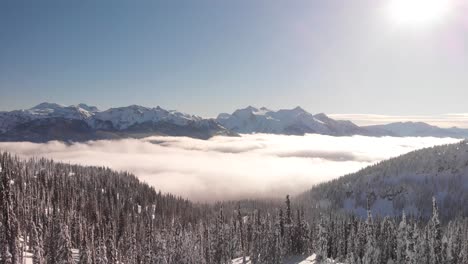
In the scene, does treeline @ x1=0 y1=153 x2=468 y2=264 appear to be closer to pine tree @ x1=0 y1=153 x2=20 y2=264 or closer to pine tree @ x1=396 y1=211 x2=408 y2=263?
pine tree @ x1=396 y1=211 x2=408 y2=263

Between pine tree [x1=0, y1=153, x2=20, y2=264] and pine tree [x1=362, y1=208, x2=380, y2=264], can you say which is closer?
pine tree [x1=0, y1=153, x2=20, y2=264]

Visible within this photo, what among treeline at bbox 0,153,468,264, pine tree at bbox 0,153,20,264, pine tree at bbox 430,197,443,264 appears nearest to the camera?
pine tree at bbox 0,153,20,264

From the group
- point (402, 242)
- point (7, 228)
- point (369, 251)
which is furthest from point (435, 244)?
point (7, 228)

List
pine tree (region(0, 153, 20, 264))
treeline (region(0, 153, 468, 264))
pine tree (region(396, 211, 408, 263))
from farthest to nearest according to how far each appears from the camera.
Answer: pine tree (region(396, 211, 408, 263)) → treeline (region(0, 153, 468, 264)) → pine tree (region(0, 153, 20, 264))

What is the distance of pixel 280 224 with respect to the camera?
152250 millimetres

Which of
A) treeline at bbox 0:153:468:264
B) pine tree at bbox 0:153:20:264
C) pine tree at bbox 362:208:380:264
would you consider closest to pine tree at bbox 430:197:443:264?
treeline at bbox 0:153:468:264

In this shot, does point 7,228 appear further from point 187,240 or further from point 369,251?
point 369,251

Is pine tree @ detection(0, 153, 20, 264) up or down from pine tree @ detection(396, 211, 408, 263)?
up

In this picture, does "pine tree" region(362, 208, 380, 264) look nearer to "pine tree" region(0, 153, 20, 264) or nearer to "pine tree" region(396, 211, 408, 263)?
"pine tree" region(396, 211, 408, 263)

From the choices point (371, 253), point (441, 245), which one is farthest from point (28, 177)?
point (441, 245)

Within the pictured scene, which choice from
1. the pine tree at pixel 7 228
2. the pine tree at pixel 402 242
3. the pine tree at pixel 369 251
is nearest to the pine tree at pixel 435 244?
the pine tree at pixel 402 242

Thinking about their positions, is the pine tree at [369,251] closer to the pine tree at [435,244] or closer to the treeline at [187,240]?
the treeline at [187,240]

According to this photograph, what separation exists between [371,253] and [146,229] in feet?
305

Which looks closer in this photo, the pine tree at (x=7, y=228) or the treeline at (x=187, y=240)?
the pine tree at (x=7, y=228)
